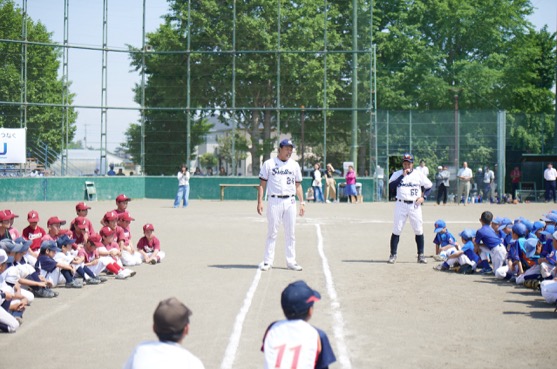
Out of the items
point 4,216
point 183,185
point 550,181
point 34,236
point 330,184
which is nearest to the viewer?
point 4,216

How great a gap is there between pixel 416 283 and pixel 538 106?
5402 centimetres

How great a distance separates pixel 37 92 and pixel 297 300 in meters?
37.8

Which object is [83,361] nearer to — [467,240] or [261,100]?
[467,240]

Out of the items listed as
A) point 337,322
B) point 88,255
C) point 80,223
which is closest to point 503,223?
point 337,322

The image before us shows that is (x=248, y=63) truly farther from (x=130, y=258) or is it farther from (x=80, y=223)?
(x=80, y=223)

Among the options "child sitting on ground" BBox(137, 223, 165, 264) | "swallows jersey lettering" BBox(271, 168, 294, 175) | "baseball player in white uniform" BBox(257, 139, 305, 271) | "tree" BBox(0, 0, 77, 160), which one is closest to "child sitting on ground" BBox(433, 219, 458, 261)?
"baseball player in white uniform" BBox(257, 139, 305, 271)

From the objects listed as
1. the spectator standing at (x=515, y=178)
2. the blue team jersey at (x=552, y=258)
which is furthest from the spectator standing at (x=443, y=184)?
the blue team jersey at (x=552, y=258)

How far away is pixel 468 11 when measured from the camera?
56.5 metres

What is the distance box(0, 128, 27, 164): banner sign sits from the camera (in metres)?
→ 38.0

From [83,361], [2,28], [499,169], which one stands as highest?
[2,28]

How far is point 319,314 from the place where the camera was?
9242 millimetres

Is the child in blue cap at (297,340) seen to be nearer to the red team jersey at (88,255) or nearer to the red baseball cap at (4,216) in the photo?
the red baseball cap at (4,216)

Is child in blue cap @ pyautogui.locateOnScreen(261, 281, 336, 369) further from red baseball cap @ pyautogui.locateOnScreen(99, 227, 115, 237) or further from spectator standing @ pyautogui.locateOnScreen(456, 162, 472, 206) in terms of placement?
spectator standing @ pyautogui.locateOnScreen(456, 162, 472, 206)

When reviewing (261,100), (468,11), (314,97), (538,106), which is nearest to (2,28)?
(261,100)
